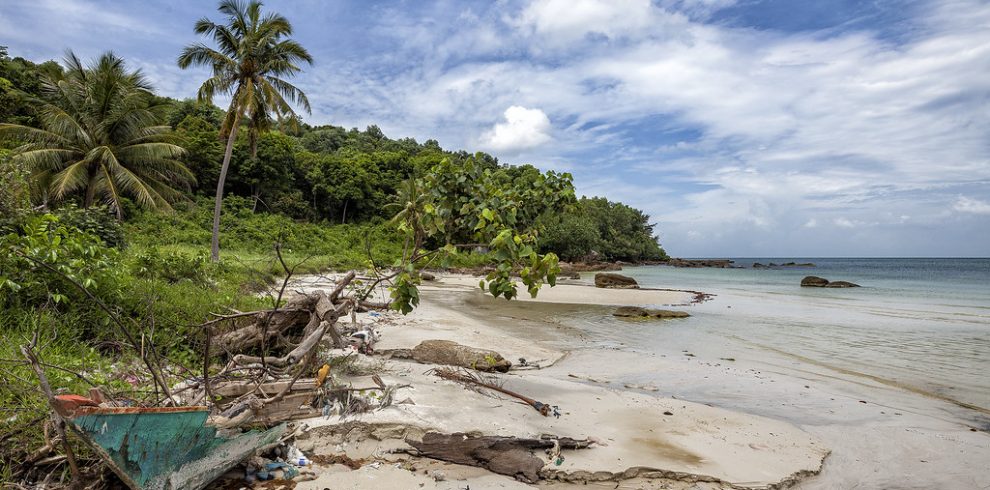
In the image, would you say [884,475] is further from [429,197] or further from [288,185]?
[288,185]

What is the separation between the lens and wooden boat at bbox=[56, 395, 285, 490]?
277 cm

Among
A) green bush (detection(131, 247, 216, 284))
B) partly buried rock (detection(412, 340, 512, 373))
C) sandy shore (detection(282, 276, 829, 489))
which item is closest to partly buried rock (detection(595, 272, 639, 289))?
sandy shore (detection(282, 276, 829, 489))

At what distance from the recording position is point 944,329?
48.4 ft

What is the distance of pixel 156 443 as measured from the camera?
3.11m

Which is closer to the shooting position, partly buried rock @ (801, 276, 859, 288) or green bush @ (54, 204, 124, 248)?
green bush @ (54, 204, 124, 248)

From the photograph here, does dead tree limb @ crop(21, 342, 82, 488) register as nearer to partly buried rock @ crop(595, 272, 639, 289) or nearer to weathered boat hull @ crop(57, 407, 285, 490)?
weathered boat hull @ crop(57, 407, 285, 490)

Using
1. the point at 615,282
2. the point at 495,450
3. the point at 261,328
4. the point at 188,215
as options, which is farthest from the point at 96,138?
the point at 615,282

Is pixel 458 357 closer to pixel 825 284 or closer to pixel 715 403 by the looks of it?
pixel 715 403

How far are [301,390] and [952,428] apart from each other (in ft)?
26.8

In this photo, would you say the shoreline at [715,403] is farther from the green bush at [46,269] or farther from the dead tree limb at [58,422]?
→ the green bush at [46,269]

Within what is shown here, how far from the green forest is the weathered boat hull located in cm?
60

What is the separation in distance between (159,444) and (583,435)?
3850 mm

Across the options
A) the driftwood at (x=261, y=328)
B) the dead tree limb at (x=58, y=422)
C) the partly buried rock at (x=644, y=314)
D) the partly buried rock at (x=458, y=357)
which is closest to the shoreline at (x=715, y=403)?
the partly buried rock at (x=458, y=357)

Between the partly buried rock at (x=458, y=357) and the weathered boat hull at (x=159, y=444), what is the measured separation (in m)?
4.58
